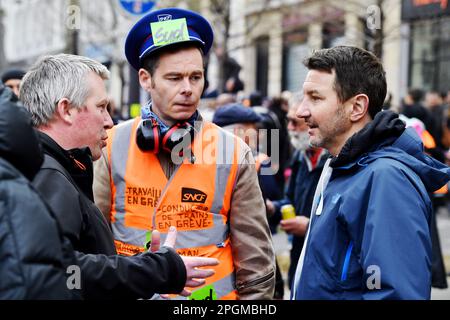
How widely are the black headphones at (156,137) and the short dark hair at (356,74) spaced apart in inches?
27.4

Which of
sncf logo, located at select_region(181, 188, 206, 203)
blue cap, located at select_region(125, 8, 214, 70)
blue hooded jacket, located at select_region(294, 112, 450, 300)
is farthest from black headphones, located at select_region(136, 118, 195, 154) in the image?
blue hooded jacket, located at select_region(294, 112, 450, 300)

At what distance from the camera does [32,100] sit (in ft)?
7.44

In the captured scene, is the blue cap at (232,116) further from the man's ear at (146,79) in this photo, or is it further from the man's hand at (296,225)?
the man's ear at (146,79)

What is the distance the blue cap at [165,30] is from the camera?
9.31 feet

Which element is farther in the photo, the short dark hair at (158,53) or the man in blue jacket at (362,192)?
the short dark hair at (158,53)

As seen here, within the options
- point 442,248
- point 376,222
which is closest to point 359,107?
point 376,222

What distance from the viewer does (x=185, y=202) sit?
2674mm

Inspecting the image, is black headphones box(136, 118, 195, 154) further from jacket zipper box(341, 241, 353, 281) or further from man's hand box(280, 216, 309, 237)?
man's hand box(280, 216, 309, 237)

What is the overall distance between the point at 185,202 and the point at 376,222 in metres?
0.88

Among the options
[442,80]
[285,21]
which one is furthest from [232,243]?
[285,21]

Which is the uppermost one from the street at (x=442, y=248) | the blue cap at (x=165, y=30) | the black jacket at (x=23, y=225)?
the blue cap at (x=165, y=30)

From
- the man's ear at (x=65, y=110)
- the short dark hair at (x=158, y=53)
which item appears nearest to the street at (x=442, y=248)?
the short dark hair at (x=158, y=53)

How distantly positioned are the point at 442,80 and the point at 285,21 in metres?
4.89

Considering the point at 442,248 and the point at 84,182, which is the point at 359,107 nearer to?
the point at 84,182
